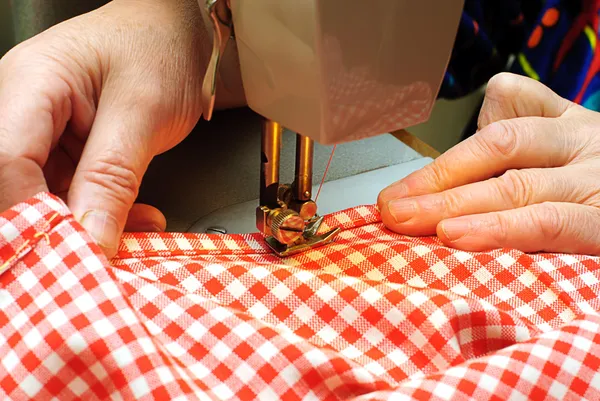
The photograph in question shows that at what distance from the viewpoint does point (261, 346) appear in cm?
46

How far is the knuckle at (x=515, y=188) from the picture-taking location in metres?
0.68

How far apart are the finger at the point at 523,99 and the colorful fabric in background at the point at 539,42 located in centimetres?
51

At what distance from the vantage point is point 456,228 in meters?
0.64

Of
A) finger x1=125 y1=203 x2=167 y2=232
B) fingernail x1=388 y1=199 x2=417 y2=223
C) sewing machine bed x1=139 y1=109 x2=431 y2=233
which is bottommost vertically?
sewing machine bed x1=139 y1=109 x2=431 y2=233

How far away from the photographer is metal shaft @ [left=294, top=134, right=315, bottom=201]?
62 cm

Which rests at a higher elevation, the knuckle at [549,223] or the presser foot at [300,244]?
the knuckle at [549,223]

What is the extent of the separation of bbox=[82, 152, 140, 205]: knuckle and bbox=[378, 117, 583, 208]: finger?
30 centimetres

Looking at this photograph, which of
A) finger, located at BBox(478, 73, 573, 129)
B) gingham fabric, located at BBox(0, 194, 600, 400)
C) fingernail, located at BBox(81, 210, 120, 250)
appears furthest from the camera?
finger, located at BBox(478, 73, 573, 129)

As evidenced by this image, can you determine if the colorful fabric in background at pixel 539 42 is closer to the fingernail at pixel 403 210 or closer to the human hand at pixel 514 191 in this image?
the human hand at pixel 514 191

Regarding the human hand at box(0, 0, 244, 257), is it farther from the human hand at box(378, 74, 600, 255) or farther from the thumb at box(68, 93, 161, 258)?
the human hand at box(378, 74, 600, 255)

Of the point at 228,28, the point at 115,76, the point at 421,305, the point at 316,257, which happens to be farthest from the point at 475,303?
the point at 115,76

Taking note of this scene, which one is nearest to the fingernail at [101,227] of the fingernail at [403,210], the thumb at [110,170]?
the thumb at [110,170]

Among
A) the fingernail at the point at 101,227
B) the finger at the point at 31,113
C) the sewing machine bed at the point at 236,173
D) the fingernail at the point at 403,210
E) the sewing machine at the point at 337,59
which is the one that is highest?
the sewing machine at the point at 337,59

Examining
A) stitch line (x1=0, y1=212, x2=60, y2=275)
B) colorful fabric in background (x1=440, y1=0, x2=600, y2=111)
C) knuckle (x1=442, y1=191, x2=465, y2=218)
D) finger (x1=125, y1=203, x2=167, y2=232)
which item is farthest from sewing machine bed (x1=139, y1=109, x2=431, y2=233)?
colorful fabric in background (x1=440, y1=0, x2=600, y2=111)
